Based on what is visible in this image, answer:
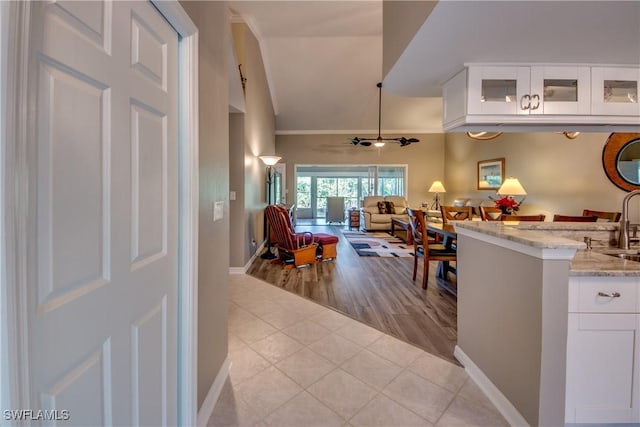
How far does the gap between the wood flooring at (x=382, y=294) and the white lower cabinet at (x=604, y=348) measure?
0.76m

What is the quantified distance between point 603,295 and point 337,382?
148cm

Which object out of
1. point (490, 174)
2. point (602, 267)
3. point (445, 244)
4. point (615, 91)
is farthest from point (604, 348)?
point (490, 174)

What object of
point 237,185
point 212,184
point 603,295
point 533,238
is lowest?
point 603,295

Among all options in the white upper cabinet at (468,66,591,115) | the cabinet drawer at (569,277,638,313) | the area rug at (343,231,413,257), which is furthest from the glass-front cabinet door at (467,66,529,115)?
the area rug at (343,231,413,257)

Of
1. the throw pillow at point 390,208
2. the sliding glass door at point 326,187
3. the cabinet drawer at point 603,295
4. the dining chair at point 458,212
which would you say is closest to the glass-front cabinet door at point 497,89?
the cabinet drawer at point 603,295

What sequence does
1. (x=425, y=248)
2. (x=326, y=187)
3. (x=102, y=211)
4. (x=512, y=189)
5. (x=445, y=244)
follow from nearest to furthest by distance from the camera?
(x=102, y=211), (x=425, y=248), (x=445, y=244), (x=512, y=189), (x=326, y=187)

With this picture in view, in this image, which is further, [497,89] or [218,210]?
[497,89]

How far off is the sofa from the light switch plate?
6844 millimetres

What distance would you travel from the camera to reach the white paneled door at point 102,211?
623 millimetres

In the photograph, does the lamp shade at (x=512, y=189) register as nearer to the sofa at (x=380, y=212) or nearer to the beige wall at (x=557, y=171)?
the beige wall at (x=557, y=171)

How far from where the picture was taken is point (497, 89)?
1959 mm

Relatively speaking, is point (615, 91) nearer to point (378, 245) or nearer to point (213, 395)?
point (213, 395)

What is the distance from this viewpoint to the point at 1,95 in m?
0.52

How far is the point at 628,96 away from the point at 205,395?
3276mm
